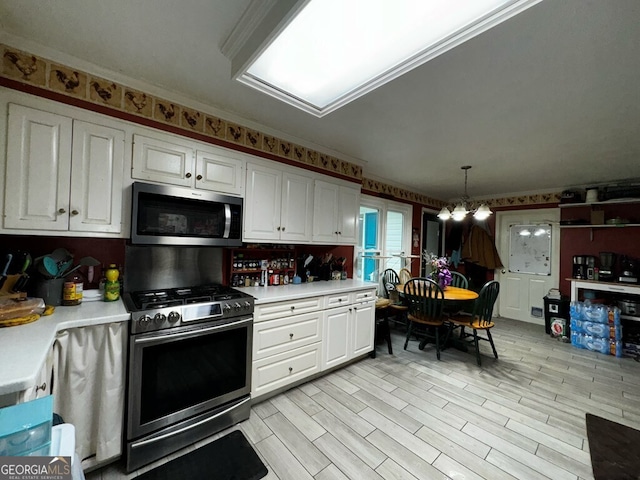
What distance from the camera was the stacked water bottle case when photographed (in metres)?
3.47

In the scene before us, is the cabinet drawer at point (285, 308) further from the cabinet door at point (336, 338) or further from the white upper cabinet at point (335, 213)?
the white upper cabinet at point (335, 213)

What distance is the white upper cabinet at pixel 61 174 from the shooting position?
1.51 m

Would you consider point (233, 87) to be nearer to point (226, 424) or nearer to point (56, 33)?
point (56, 33)

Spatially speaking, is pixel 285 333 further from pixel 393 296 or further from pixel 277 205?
pixel 393 296

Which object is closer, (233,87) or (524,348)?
(233,87)

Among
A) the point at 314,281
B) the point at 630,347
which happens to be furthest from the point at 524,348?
the point at 314,281

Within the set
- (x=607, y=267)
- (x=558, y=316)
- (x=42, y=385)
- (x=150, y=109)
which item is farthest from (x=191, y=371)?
(x=607, y=267)

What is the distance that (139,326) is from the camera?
1.54 meters

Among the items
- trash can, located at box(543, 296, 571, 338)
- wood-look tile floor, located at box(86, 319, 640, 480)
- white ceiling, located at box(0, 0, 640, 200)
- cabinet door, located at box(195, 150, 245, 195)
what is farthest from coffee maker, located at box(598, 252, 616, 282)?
cabinet door, located at box(195, 150, 245, 195)

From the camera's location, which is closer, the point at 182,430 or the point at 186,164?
the point at 182,430

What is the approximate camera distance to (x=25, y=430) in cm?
61

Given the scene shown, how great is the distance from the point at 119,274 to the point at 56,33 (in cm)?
152

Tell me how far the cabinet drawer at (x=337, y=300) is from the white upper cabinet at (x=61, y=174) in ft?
5.92

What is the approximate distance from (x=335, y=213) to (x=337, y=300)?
1037mm
